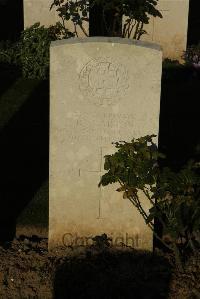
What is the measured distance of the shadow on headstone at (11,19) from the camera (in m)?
13.2

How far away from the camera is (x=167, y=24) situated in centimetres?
1125

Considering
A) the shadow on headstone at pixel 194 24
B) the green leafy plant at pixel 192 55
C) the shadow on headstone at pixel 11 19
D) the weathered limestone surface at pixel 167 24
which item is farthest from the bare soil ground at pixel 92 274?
the shadow on headstone at pixel 194 24

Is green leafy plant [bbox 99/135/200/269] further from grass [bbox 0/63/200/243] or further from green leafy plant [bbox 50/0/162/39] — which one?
green leafy plant [bbox 50/0/162/39]

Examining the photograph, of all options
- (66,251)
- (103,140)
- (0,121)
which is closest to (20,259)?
(66,251)

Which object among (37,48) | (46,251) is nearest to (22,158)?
(46,251)

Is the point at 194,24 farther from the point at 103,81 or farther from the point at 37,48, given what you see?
the point at 103,81

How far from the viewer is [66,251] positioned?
198 inches

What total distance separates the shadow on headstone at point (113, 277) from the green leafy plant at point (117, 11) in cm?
497

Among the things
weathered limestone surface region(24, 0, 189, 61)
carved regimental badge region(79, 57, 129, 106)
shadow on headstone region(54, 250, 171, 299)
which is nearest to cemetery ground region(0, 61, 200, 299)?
shadow on headstone region(54, 250, 171, 299)

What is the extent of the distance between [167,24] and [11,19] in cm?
478

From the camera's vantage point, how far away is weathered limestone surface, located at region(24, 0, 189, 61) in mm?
10562

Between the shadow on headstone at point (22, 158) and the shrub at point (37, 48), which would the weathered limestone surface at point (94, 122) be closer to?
the shadow on headstone at point (22, 158)

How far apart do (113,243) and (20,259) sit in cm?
72

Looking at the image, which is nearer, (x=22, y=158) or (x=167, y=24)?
(x=22, y=158)
